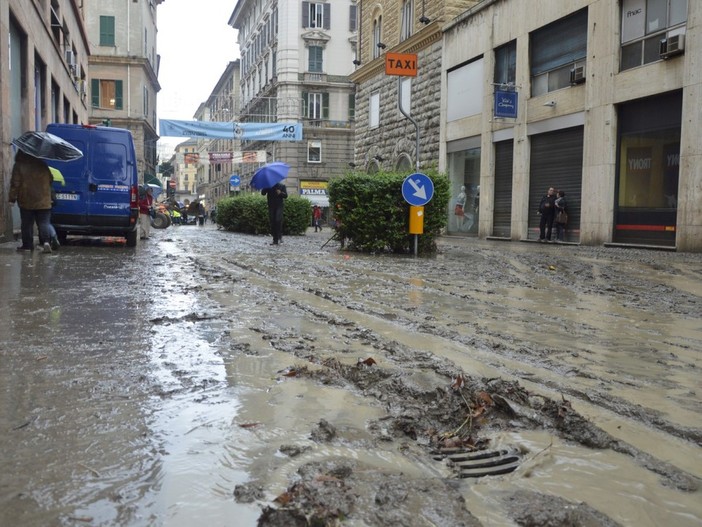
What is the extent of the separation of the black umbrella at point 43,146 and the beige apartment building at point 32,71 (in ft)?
8.74

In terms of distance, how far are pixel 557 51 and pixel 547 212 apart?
492cm

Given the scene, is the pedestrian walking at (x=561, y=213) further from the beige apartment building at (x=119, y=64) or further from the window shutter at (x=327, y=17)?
the beige apartment building at (x=119, y=64)

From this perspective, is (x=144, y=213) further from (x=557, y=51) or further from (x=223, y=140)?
(x=223, y=140)

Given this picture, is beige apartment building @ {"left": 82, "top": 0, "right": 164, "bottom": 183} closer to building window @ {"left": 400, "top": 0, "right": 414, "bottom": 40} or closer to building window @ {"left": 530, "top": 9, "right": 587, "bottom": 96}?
building window @ {"left": 400, "top": 0, "right": 414, "bottom": 40}

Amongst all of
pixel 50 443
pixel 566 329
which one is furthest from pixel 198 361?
pixel 566 329

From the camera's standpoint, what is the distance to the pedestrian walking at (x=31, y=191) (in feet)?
36.8

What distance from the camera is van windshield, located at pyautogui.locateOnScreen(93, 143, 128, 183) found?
1329 centimetres

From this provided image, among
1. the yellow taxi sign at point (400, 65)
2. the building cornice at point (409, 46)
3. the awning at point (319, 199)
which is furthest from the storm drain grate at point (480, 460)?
the awning at point (319, 199)

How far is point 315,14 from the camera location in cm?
5025

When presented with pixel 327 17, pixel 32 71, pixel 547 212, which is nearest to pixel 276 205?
pixel 32 71

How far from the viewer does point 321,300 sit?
653 cm

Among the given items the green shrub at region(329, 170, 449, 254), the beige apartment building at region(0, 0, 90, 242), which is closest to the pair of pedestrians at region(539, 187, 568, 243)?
the green shrub at region(329, 170, 449, 254)

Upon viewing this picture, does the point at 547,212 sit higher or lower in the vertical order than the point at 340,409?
higher

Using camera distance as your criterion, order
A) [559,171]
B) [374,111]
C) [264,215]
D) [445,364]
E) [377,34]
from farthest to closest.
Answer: [377,34], [374,111], [264,215], [559,171], [445,364]
